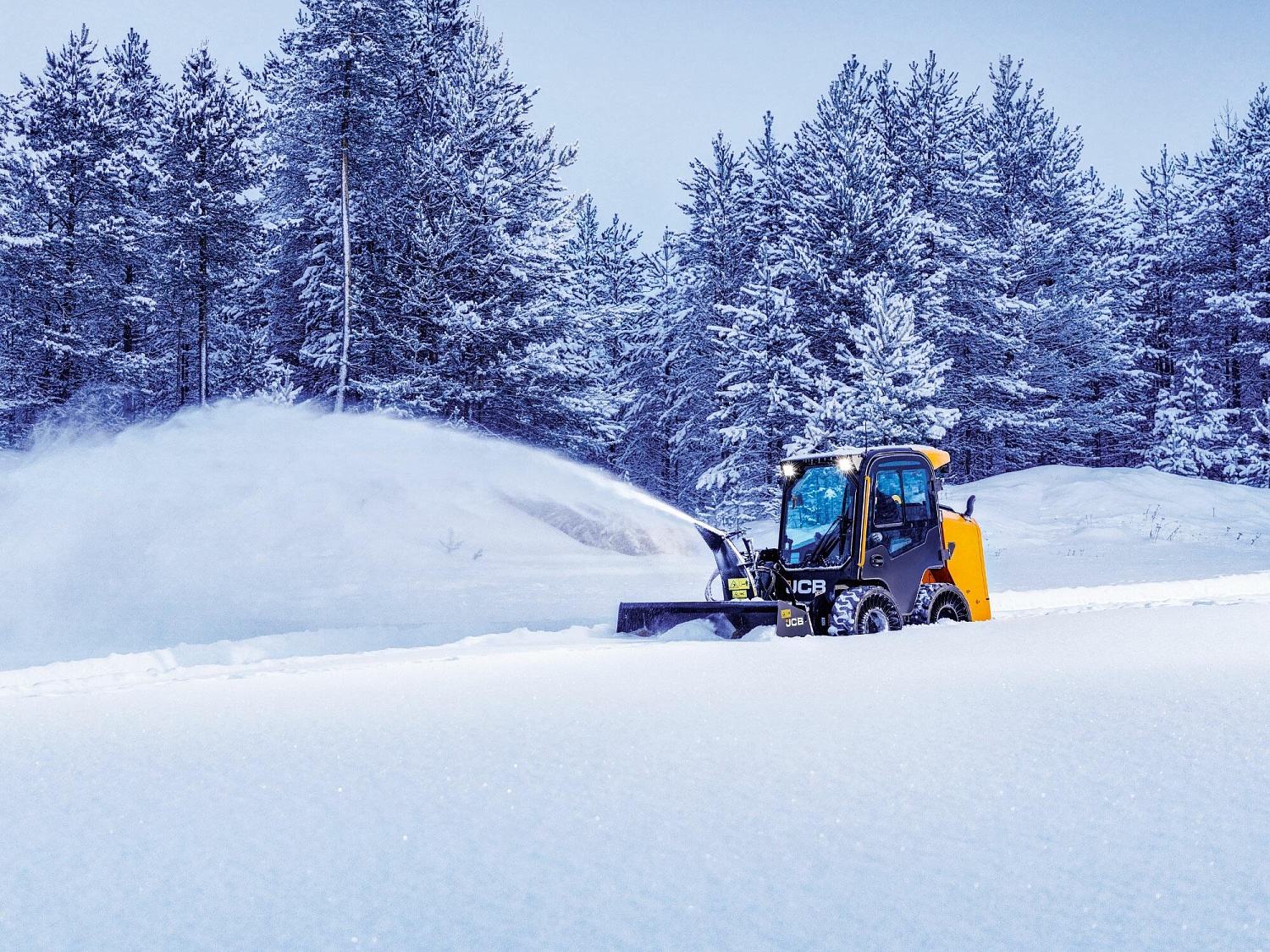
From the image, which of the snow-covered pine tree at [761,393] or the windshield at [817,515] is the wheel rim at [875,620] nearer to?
the windshield at [817,515]

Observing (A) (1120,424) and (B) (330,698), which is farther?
(A) (1120,424)

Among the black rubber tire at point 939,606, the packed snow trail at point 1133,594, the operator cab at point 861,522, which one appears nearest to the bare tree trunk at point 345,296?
the packed snow trail at point 1133,594

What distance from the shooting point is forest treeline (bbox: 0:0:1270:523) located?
1140 inches

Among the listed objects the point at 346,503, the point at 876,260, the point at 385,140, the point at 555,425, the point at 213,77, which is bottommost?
the point at 346,503

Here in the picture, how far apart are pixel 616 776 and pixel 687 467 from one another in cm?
4141

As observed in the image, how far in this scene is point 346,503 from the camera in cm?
2397

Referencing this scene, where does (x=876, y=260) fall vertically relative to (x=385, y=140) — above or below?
below

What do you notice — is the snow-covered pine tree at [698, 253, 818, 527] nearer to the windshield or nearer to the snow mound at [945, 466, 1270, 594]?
the snow mound at [945, 466, 1270, 594]

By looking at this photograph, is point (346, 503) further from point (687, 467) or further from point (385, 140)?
point (687, 467)

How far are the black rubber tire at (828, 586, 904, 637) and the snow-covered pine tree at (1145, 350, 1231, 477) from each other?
33.1m

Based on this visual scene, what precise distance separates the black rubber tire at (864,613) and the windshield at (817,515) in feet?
1.46

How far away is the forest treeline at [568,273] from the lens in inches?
1140

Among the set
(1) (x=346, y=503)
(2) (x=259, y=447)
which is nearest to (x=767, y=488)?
(1) (x=346, y=503)

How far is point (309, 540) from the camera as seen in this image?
72.1 ft
